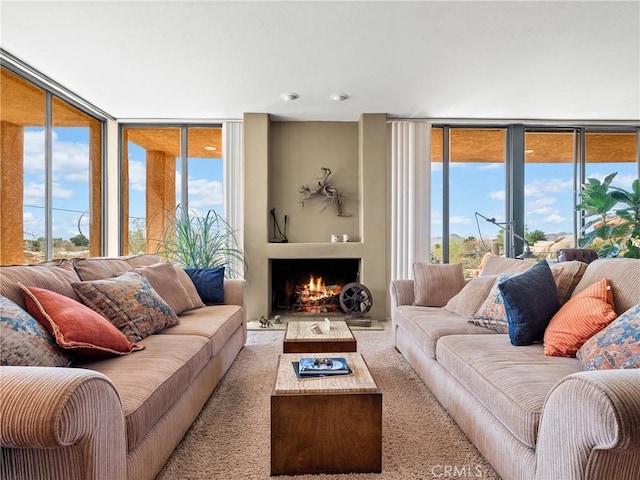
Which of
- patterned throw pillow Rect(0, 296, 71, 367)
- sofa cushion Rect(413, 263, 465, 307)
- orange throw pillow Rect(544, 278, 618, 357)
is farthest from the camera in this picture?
sofa cushion Rect(413, 263, 465, 307)

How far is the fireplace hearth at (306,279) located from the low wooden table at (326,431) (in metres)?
3.70

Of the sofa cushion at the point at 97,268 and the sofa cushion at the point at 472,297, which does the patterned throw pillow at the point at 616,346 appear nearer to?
the sofa cushion at the point at 472,297

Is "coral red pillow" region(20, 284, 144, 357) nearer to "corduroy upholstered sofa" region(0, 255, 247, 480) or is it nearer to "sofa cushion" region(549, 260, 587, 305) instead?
"corduroy upholstered sofa" region(0, 255, 247, 480)

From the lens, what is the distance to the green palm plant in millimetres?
4637

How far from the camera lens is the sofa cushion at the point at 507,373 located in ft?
4.70

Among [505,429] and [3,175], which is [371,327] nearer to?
[505,429]

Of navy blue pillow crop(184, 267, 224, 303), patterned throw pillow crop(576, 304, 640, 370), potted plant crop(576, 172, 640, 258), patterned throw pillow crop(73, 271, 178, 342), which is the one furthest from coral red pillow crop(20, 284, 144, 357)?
potted plant crop(576, 172, 640, 258)

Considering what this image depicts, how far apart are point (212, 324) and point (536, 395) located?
1.97m

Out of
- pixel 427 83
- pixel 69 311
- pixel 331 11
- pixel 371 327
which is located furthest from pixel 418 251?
pixel 69 311

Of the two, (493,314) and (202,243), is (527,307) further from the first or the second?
(202,243)

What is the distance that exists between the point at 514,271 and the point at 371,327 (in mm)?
2068

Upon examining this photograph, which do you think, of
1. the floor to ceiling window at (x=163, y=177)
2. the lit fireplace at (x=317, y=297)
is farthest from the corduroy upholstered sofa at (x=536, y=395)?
the floor to ceiling window at (x=163, y=177)

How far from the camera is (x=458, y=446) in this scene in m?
1.92

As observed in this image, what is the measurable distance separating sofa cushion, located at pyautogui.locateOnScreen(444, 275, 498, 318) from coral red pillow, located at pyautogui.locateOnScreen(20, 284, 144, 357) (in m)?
2.24
